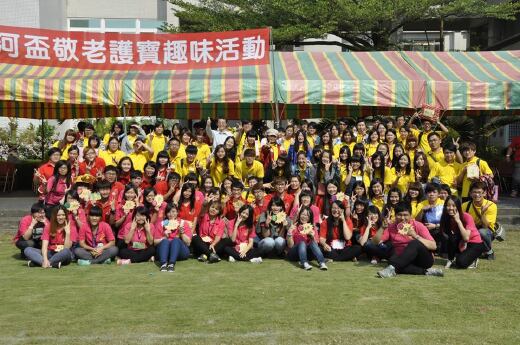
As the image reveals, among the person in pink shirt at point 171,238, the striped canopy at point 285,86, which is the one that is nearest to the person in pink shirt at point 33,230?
Result: the person in pink shirt at point 171,238

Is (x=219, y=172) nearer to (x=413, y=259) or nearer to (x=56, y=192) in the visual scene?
(x=56, y=192)

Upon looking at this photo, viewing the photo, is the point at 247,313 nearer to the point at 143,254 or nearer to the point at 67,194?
the point at 143,254

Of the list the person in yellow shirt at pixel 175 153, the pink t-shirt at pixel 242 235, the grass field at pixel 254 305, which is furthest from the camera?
the person in yellow shirt at pixel 175 153

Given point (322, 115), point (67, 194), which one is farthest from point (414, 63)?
point (67, 194)

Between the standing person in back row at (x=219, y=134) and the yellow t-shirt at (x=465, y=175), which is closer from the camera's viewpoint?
the yellow t-shirt at (x=465, y=175)

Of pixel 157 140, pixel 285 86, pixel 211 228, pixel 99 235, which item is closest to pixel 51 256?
pixel 99 235

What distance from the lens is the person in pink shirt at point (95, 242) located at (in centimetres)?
704

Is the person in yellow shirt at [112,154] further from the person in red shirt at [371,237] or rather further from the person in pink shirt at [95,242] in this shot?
the person in red shirt at [371,237]

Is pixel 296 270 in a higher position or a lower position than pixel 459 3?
lower

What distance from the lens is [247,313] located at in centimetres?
479

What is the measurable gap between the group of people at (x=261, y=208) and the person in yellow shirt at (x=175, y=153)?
0.02m

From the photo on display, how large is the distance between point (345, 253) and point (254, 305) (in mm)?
2423

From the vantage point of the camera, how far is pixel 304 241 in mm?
6988

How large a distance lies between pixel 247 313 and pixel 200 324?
1.56 ft
